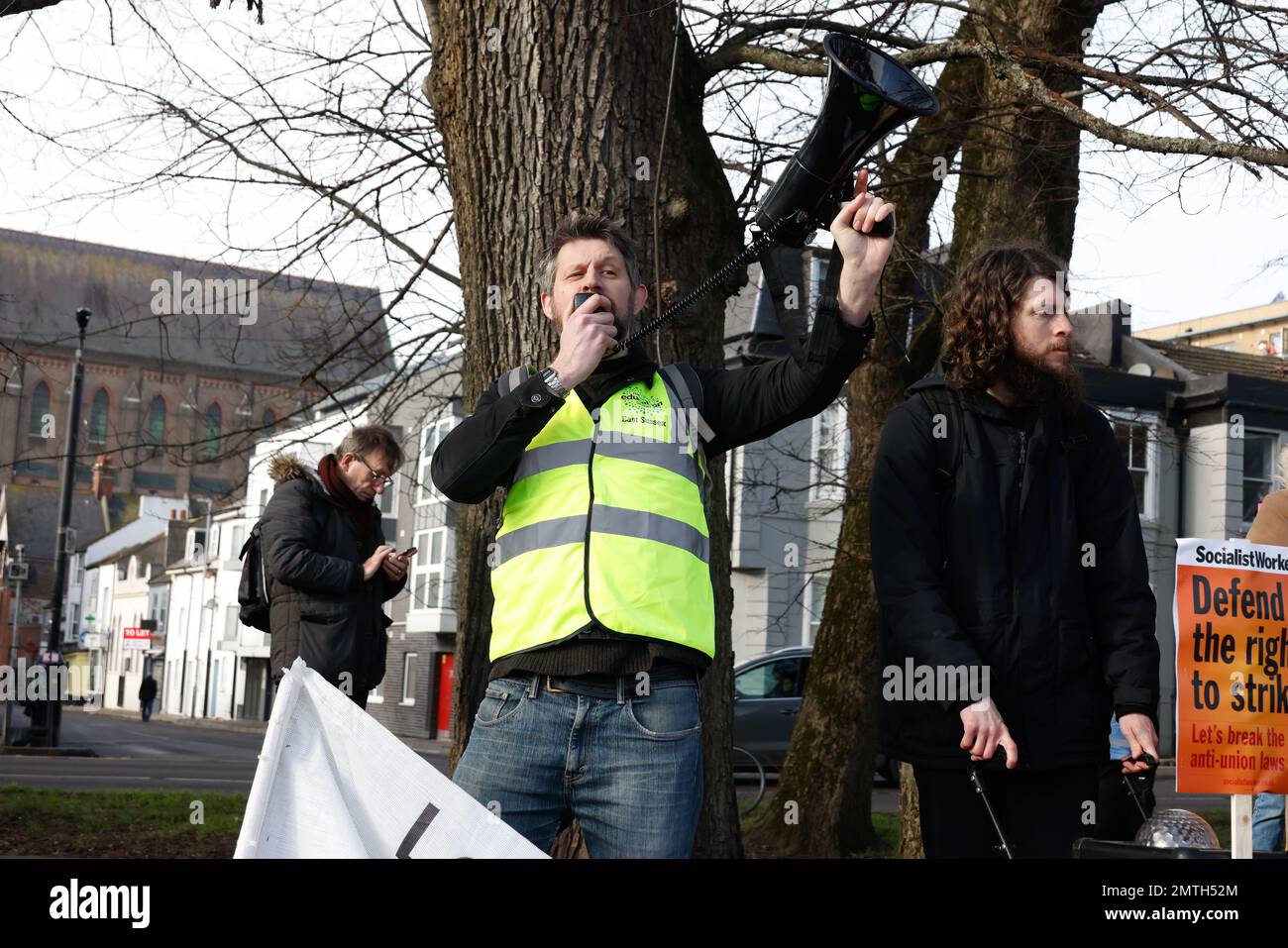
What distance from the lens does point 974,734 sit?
3.17 meters

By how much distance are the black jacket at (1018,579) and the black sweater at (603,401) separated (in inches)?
13.3

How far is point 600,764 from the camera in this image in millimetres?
3094

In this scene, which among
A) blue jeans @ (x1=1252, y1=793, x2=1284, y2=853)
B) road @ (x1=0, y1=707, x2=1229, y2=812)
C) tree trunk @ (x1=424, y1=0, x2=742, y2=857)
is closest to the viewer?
tree trunk @ (x1=424, y1=0, x2=742, y2=857)

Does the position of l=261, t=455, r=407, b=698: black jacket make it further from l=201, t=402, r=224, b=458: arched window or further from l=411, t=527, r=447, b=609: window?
Answer: l=411, t=527, r=447, b=609: window

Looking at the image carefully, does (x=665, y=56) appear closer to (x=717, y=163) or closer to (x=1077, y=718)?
(x=717, y=163)

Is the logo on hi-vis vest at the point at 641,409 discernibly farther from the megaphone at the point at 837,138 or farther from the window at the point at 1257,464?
the window at the point at 1257,464

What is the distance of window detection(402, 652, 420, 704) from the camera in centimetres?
4562

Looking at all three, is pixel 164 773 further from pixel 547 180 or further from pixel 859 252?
pixel 859 252

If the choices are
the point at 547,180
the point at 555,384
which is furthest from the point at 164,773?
the point at 555,384

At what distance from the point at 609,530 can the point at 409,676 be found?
1730 inches

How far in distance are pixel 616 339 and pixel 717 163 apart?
9.38 feet

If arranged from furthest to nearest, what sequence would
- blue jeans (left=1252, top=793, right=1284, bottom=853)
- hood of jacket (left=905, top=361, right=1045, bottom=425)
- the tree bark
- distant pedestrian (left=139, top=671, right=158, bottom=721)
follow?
distant pedestrian (left=139, top=671, right=158, bottom=721) < the tree bark < blue jeans (left=1252, top=793, right=1284, bottom=853) < hood of jacket (left=905, top=361, right=1045, bottom=425)

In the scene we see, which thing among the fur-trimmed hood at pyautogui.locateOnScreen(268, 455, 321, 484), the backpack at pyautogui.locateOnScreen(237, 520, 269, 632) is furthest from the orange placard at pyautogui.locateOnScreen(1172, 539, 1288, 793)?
the backpack at pyautogui.locateOnScreen(237, 520, 269, 632)
